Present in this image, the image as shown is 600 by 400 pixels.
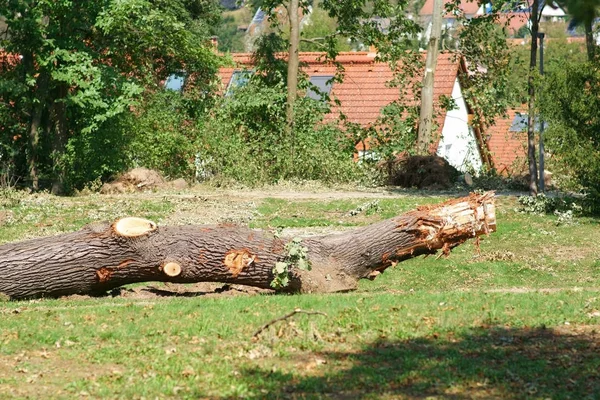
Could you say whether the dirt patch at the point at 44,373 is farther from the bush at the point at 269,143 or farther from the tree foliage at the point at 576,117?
the bush at the point at 269,143

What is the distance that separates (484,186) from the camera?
25250 mm

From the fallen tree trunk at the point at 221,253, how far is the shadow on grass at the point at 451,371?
2958 mm

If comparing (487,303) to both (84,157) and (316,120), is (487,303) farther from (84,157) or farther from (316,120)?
(316,120)

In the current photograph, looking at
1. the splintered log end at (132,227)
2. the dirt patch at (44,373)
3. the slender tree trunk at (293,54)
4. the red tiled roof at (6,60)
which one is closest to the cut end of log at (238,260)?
the splintered log end at (132,227)

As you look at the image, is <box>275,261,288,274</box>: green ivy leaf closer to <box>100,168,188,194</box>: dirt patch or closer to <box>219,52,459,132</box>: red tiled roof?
<box>100,168,188,194</box>: dirt patch

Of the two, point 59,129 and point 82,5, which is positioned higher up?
point 82,5

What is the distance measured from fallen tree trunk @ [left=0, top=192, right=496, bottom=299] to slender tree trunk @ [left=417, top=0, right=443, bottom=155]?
16.4 meters

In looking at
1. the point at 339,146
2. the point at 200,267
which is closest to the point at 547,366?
the point at 200,267

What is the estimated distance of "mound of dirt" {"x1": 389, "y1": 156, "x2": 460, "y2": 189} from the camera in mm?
25188

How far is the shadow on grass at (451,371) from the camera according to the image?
281 inches

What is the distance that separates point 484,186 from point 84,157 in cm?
939

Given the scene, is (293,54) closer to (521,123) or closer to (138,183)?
(138,183)

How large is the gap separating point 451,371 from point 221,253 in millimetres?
4262

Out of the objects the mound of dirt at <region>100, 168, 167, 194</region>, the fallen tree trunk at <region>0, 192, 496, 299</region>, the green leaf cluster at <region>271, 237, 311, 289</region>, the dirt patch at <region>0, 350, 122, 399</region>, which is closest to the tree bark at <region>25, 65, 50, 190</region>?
the mound of dirt at <region>100, 168, 167, 194</region>
